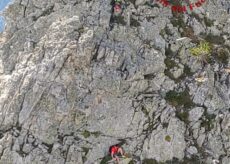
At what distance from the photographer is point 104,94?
28.0 m

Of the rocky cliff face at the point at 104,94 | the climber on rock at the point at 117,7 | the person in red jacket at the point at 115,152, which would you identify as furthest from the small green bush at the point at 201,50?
the person in red jacket at the point at 115,152

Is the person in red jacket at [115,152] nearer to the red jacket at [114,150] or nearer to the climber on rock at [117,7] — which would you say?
the red jacket at [114,150]

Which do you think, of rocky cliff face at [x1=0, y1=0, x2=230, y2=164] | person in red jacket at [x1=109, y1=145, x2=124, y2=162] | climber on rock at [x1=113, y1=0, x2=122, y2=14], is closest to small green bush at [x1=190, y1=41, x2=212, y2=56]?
rocky cliff face at [x1=0, y1=0, x2=230, y2=164]

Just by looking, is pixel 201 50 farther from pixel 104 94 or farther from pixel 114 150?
pixel 114 150

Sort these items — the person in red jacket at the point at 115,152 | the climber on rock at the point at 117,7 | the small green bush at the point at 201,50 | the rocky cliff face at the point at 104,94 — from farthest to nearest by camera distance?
1. the climber on rock at the point at 117,7
2. the small green bush at the point at 201,50
3. the rocky cliff face at the point at 104,94
4. the person in red jacket at the point at 115,152

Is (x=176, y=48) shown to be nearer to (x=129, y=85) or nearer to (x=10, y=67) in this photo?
(x=129, y=85)

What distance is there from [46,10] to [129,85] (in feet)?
27.6

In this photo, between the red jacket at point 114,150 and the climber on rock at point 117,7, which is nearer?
the red jacket at point 114,150

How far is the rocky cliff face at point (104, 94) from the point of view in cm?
2748

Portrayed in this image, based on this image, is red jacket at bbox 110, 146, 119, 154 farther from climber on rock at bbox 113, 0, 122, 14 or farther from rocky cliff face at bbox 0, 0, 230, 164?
climber on rock at bbox 113, 0, 122, 14

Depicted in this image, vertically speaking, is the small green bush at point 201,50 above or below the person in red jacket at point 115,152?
above

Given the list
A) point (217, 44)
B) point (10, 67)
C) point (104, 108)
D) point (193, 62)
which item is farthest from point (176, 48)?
point (10, 67)

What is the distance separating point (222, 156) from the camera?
2802 centimetres

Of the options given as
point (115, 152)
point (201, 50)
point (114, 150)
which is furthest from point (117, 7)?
point (115, 152)
